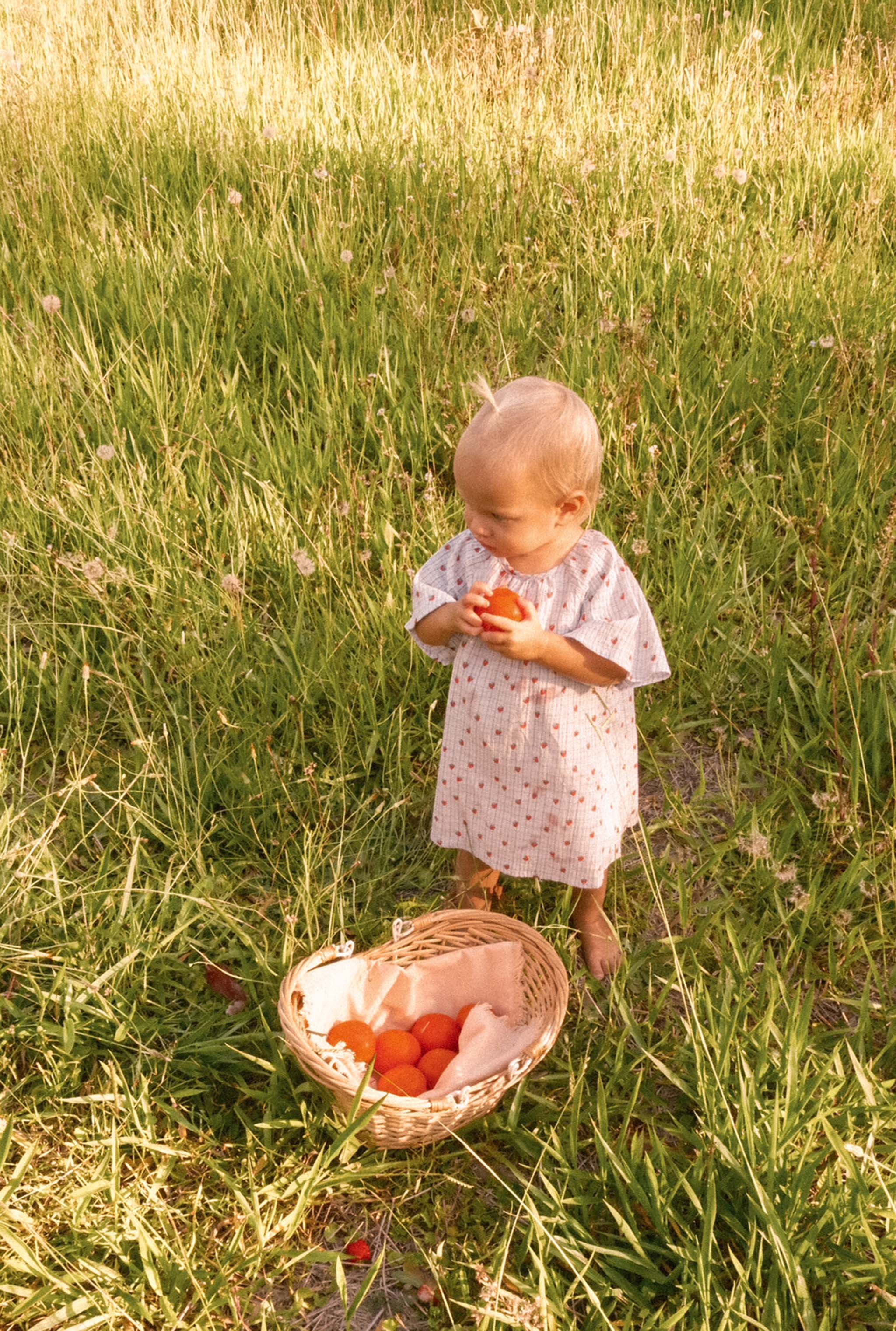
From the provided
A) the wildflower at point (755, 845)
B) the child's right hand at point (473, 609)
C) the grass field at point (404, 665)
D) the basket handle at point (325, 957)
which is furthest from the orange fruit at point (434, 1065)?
the child's right hand at point (473, 609)

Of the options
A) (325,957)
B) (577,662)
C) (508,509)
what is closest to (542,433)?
(508,509)

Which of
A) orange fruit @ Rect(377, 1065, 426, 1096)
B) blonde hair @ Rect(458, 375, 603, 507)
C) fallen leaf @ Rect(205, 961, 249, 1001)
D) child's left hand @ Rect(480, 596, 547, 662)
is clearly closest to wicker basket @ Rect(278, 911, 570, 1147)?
orange fruit @ Rect(377, 1065, 426, 1096)

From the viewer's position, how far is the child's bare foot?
2.38 m

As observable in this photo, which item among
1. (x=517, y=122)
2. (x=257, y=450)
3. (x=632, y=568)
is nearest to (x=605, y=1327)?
(x=632, y=568)

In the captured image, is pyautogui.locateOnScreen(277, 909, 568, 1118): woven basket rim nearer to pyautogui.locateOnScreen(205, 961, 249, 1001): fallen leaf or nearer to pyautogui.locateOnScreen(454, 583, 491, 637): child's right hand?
pyautogui.locateOnScreen(205, 961, 249, 1001): fallen leaf

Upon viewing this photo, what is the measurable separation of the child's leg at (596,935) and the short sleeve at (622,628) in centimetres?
51

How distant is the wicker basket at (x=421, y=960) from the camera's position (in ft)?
6.13

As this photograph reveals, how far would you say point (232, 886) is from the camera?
2.49 metres

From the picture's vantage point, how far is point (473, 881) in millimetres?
2473

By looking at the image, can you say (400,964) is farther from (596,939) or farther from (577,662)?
(577,662)

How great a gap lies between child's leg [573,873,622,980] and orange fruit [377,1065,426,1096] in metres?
0.46

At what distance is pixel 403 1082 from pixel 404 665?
1.10 meters

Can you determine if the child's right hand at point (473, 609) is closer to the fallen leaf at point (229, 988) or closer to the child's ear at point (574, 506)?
the child's ear at point (574, 506)

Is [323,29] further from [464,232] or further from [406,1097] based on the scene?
[406,1097]
